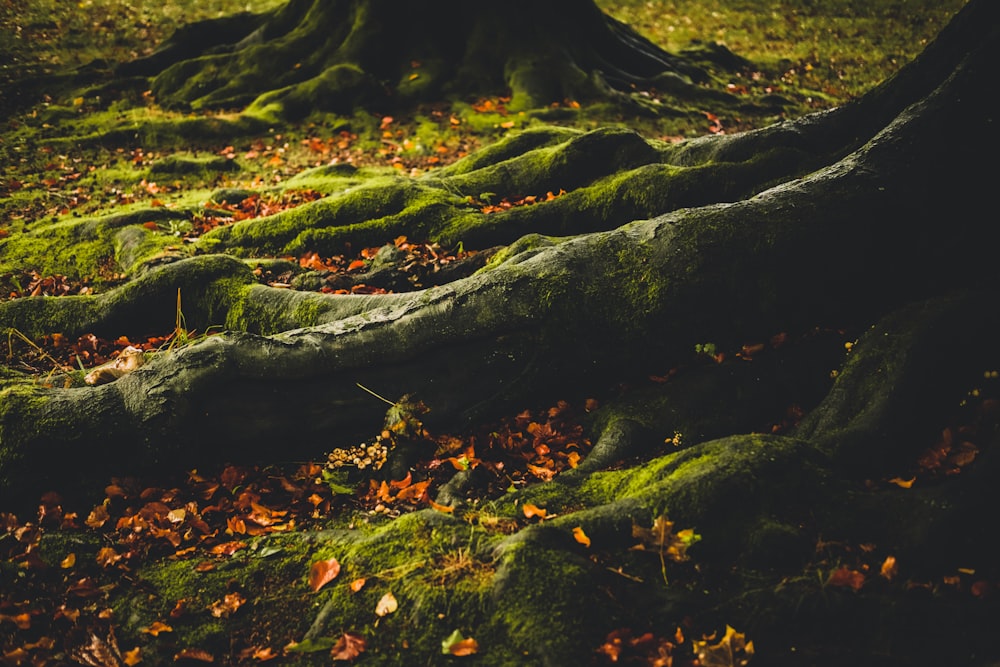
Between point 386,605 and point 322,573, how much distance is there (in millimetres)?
421

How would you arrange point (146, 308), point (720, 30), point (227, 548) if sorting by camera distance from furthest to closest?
point (720, 30)
point (146, 308)
point (227, 548)

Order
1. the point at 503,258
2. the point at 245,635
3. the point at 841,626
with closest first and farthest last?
1. the point at 841,626
2. the point at 245,635
3. the point at 503,258

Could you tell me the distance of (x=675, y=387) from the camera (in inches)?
166

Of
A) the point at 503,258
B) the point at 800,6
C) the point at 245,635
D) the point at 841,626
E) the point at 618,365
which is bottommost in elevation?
the point at 245,635

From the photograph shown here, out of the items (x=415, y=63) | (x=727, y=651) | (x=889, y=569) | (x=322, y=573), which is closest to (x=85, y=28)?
(x=415, y=63)

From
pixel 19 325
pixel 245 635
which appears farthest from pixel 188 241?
pixel 245 635

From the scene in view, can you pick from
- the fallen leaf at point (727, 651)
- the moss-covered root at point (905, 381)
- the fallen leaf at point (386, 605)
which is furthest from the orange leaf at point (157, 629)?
the moss-covered root at point (905, 381)

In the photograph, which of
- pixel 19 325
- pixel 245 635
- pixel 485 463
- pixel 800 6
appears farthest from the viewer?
pixel 800 6

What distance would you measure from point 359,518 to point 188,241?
4432 mm

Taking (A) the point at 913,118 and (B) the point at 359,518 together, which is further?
(A) the point at 913,118

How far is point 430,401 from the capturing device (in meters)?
4.20

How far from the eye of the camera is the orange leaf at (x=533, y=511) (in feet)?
10.9

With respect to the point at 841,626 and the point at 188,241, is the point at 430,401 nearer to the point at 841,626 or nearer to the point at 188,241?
the point at 841,626

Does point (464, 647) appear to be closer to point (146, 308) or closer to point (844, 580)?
point (844, 580)
